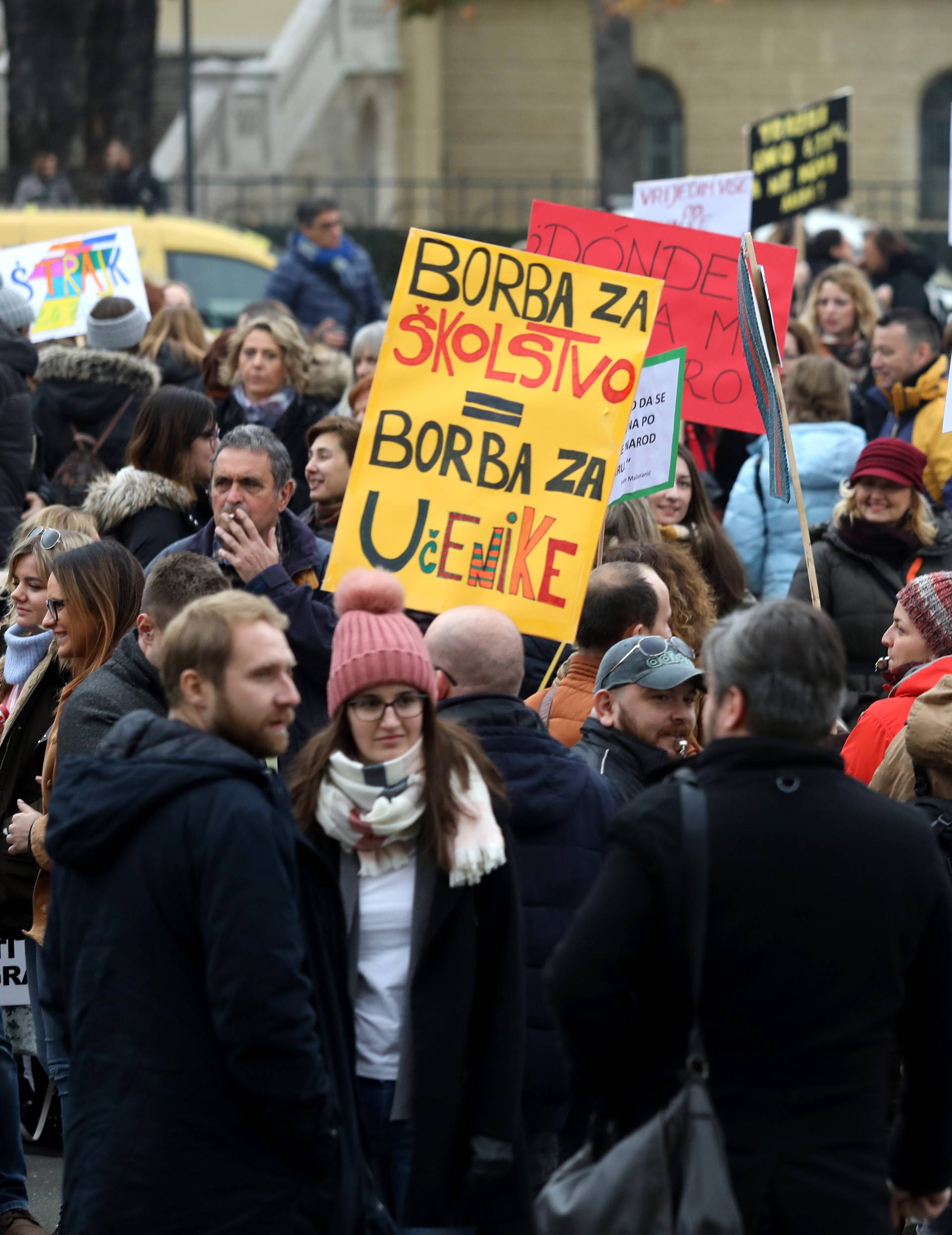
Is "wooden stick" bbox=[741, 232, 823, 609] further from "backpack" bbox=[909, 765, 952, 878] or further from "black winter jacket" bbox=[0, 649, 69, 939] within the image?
"black winter jacket" bbox=[0, 649, 69, 939]

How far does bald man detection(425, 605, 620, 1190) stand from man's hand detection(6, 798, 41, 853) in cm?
151

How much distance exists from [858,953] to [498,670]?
46.3 inches

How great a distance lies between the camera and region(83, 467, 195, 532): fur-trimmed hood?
628cm

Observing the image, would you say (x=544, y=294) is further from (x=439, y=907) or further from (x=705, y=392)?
(x=439, y=907)

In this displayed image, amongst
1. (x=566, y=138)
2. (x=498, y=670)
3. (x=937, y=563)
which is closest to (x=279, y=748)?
(x=498, y=670)

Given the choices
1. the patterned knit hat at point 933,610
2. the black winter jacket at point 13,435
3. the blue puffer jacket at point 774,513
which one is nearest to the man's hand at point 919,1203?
the patterned knit hat at point 933,610

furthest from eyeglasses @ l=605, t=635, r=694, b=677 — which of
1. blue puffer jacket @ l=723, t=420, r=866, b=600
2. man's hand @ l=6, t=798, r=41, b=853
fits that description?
blue puffer jacket @ l=723, t=420, r=866, b=600

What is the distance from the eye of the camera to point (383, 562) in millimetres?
5312

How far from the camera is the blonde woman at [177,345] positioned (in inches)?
354

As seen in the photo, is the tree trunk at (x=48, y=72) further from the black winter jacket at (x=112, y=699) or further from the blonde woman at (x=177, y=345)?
the black winter jacket at (x=112, y=699)

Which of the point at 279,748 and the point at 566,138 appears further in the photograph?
the point at 566,138

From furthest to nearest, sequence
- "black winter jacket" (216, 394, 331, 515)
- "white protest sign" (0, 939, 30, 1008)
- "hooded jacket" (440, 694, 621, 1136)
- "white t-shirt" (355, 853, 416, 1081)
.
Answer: "black winter jacket" (216, 394, 331, 515), "white protest sign" (0, 939, 30, 1008), "hooded jacket" (440, 694, 621, 1136), "white t-shirt" (355, 853, 416, 1081)

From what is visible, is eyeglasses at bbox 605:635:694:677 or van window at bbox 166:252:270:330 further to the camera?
van window at bbox 166:252:270:330

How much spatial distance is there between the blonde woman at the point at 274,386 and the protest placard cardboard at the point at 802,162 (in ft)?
15.5
